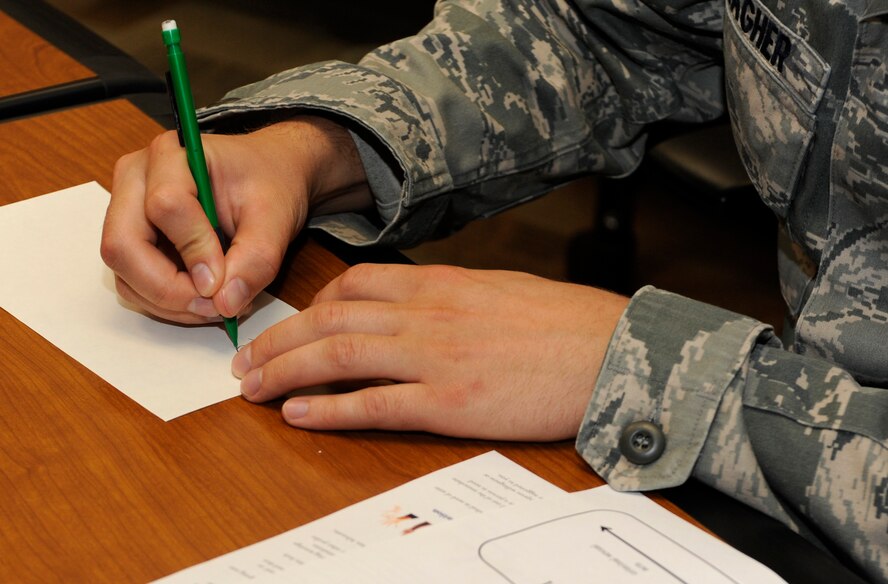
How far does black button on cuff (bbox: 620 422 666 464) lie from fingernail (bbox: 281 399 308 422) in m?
0.19

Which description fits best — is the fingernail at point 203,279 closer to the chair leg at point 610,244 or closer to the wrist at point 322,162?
the wrist at point 322,162

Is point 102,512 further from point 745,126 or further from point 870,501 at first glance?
point 745,126

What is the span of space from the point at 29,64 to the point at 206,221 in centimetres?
54

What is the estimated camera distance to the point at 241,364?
69 centimetres

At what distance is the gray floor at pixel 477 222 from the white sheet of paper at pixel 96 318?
2.83 ft

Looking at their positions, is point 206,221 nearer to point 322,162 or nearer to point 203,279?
point 203,279

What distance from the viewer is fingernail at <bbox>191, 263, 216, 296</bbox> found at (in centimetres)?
71

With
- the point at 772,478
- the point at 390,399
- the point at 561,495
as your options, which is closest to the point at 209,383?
the point at 390,399

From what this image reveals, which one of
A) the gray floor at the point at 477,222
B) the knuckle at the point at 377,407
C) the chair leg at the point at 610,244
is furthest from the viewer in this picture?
the gray floor at the point at 477,222

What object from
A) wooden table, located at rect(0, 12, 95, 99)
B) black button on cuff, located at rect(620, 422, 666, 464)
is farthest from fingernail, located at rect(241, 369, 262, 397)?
wooden table, located at rect(0, 12, 95, 99)

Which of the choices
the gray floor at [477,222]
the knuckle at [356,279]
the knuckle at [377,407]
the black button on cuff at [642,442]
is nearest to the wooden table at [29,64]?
the knuckle at [356,279]

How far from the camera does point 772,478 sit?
2.02 ft

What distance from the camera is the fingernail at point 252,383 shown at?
0.67 metres

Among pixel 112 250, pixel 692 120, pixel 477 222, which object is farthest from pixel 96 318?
pixel 477 222
